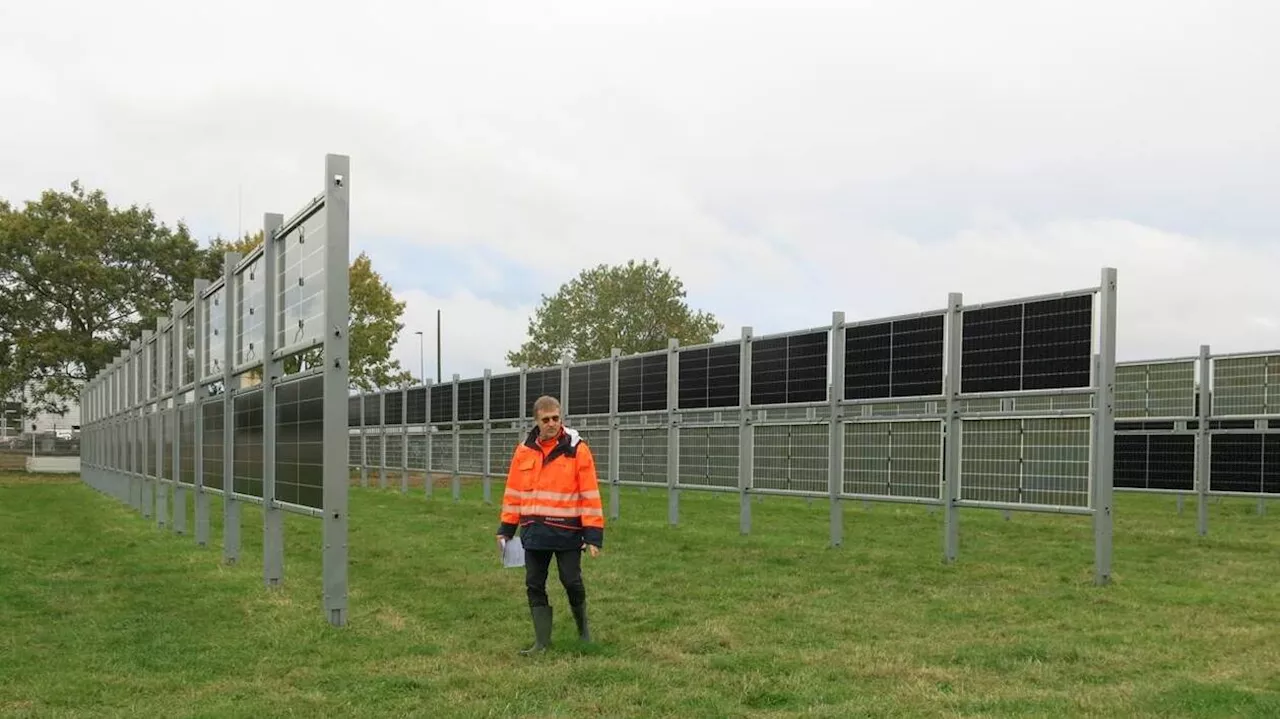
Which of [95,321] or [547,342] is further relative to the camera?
[547,342]

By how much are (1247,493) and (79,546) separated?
16.8 m

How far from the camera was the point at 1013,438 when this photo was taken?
42.3 ft

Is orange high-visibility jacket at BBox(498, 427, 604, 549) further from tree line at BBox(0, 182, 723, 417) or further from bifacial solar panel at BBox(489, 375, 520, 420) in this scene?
tree line at BBox(0, 182, 723, 417)

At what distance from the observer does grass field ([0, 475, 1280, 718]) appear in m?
6.92

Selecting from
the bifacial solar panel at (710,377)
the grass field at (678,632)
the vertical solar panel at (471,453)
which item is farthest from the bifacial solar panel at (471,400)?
the grass field at (678,632)

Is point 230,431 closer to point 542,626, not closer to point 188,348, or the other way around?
point 188,348

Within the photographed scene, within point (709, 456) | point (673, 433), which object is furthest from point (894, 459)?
point (673, 433)

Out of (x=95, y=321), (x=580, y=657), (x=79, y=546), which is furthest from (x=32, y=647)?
(x=95, y=321)

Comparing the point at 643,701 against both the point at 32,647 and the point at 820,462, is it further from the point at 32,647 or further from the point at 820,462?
the point at 820,462

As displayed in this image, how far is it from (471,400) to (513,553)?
68.1ft

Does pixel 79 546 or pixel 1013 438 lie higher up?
pixel 1013 438

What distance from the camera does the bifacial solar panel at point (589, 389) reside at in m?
22.4

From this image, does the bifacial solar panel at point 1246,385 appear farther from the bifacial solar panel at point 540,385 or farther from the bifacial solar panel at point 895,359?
the bifacial solar panel at point 540,385

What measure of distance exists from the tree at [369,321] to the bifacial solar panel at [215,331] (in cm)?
3319
